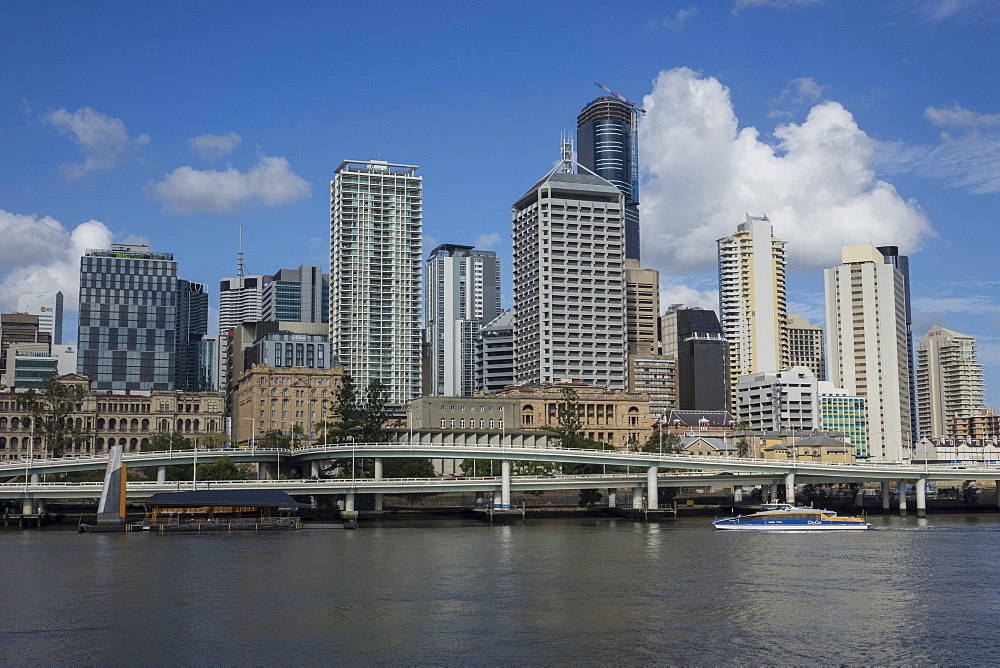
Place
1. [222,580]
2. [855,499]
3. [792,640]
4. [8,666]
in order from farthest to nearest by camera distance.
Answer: [855,499]
[222,580]
[792,640]
[8,666]

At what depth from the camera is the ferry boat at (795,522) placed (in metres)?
139

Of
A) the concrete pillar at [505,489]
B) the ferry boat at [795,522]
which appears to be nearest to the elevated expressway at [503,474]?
the concrete pillar at [505,489]

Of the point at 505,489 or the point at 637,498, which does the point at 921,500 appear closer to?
the point at 637,498

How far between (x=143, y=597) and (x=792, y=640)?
1704 inches

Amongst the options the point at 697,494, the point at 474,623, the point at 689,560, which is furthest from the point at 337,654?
the point at 697,494

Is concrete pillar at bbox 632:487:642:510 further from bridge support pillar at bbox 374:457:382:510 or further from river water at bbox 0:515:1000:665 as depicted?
river water at bbox 0:515:1000:665

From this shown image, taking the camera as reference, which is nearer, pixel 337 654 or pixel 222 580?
pixel 337 654

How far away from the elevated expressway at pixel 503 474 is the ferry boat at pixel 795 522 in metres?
21.9

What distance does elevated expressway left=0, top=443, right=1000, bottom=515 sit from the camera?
154m

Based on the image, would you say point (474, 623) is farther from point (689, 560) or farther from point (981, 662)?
point (689, 560)

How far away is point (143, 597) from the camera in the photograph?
2968 inches

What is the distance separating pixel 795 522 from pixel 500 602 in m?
76.7

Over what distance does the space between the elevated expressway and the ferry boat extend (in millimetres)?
21891

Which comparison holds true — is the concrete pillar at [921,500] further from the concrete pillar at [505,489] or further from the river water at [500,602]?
the concrete pillar at [505,489]
